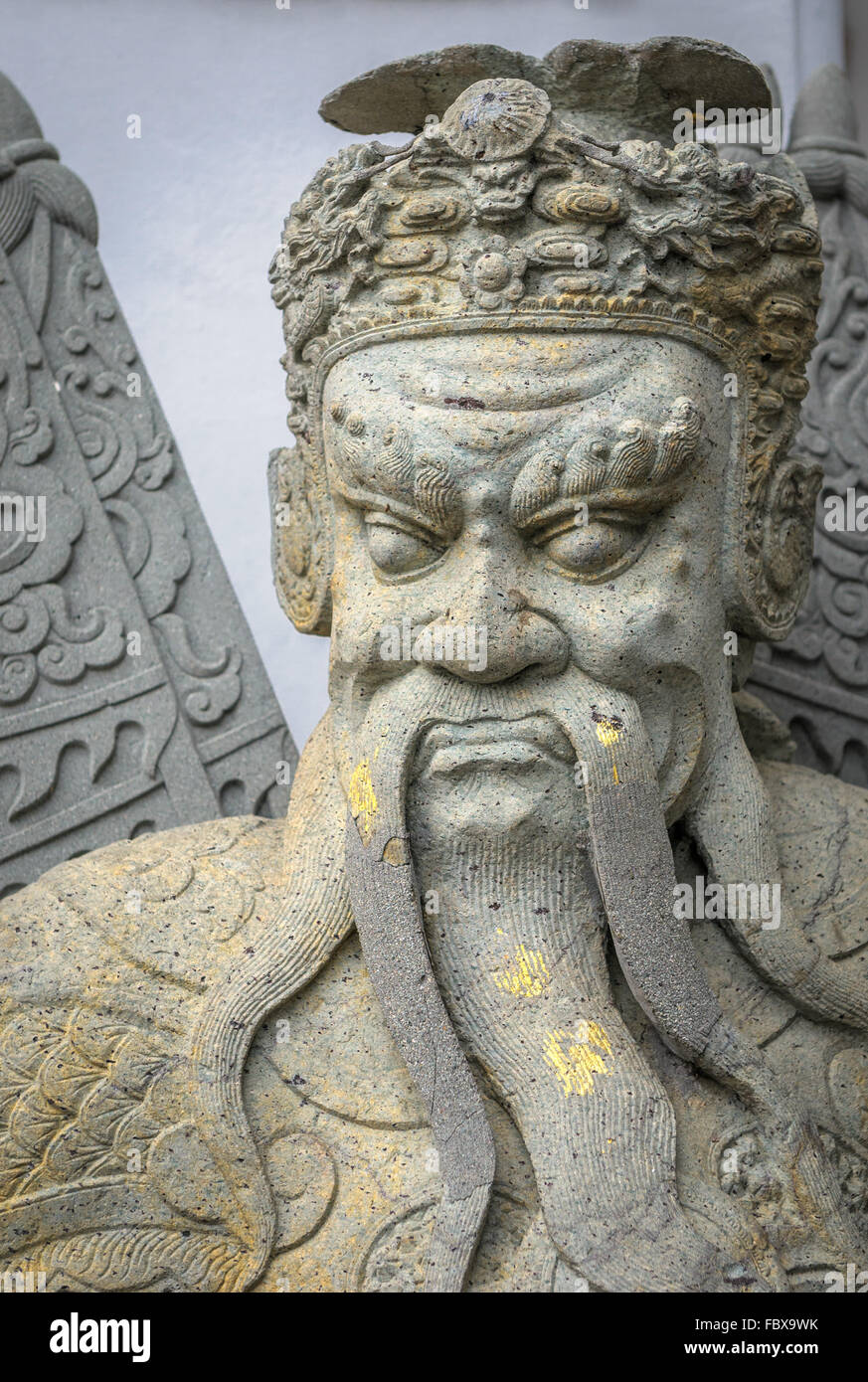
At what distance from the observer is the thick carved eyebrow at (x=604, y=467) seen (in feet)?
9.73

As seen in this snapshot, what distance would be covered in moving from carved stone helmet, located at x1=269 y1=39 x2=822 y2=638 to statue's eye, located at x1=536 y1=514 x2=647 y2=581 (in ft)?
0.34

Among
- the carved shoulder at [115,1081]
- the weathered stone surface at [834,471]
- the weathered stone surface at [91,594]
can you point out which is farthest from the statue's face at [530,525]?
the weathered stone surface at [834,471]

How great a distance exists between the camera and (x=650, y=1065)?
303 centimetres

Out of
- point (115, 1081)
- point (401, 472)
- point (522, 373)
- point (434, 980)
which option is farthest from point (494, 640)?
point (115, 1081)

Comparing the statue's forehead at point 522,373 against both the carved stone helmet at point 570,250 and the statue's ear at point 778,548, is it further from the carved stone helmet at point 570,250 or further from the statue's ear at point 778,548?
the statue's ear at point 778,548

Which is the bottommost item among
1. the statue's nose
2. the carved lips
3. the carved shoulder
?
the carved shoulder

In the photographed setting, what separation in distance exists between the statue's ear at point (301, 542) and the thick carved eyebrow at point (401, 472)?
0.92 ft

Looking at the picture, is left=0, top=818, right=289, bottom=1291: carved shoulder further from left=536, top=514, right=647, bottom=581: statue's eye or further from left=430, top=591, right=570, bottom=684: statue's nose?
left=536, top=514, right=647, bottom=581: statue's eye

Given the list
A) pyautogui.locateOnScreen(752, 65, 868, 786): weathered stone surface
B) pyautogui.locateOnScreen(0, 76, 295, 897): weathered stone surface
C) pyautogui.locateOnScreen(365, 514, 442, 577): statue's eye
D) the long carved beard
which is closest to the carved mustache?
the long carved beard

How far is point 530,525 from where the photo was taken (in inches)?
119

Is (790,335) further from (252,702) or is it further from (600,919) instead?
(252,702)

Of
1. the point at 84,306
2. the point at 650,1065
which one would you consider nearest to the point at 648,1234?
the point at 650,1065

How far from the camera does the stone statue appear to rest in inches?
117

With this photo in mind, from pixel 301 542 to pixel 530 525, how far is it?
56cm
